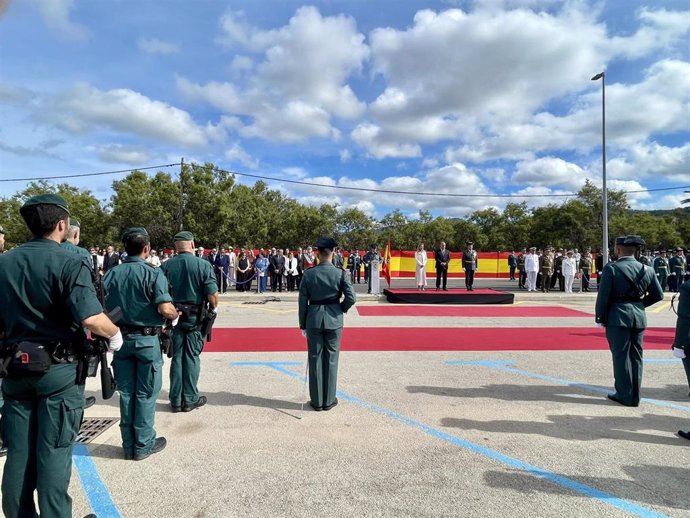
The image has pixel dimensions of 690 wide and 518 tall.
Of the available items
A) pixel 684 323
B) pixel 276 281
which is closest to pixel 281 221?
pixel 276 281

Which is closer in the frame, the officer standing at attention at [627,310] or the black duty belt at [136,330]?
the black duty belt at [136,330]

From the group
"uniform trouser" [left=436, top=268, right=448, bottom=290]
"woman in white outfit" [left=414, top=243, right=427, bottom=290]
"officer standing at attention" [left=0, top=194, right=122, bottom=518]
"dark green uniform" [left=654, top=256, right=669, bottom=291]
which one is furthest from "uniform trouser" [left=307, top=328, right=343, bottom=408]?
"dark green uniform" [left=654, top=256, right=669, bottom=291]

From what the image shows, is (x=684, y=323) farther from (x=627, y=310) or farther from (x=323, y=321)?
(x=323, y=321)

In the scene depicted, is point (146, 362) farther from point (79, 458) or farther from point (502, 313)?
point (502, 313)

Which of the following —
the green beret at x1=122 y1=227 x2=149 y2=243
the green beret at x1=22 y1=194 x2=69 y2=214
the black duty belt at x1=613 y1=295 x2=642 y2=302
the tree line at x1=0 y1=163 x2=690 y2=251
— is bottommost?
the black duty belt at x1=613 y1=295 x2=642 y2=302

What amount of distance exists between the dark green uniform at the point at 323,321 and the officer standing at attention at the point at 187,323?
110 centimetres

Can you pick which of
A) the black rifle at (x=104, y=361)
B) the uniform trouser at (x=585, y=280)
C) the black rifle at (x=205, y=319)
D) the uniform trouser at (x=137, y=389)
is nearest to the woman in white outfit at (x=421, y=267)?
the uniform trouser at (x=585, y=280)

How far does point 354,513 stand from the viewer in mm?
2945

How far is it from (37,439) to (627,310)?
233 inches

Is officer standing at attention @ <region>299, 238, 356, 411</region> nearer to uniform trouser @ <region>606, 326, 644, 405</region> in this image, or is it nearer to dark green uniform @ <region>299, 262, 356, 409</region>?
dark green uniform @ <region>299, 262, 356, 409</region>

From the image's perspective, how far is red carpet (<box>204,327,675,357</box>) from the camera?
8.46 meters

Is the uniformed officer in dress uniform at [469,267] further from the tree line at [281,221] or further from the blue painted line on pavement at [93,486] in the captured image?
the blue painted line on pavement at [93,486]

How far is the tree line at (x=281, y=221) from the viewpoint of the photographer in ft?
118

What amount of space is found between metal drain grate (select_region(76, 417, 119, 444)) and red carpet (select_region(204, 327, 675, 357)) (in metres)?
3.45
